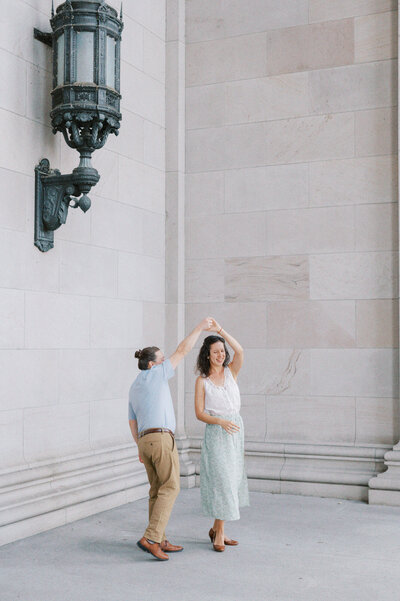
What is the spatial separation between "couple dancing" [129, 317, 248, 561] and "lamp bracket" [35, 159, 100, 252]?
4.99 ft

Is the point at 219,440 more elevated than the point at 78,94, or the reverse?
the point at 78,94

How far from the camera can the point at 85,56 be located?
661 centimetres

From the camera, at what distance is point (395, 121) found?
8.15 meters

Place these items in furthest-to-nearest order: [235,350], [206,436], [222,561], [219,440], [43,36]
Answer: [43,36]
[235,350]
[206,436]
[219,440]
[222,561]

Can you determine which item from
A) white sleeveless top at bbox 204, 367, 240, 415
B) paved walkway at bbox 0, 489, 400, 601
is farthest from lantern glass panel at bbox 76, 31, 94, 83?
paved walkway at bbox 0, 489, 400, 601

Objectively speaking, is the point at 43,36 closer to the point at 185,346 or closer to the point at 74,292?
the point at 74,292

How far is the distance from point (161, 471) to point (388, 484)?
2.84 meters

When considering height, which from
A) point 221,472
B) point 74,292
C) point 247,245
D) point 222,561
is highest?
point 247,245

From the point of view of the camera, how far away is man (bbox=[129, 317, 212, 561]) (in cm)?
585

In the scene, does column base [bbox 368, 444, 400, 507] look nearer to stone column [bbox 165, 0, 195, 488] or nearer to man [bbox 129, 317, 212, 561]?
stone column [bbox 165, 0, 195, 488]

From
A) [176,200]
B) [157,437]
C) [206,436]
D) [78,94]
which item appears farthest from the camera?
[176,200]

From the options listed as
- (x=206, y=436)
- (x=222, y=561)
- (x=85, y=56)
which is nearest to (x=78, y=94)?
(x=85, y=56)

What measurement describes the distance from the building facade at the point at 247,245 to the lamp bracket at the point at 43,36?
52 mm

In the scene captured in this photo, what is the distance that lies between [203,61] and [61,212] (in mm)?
3345
